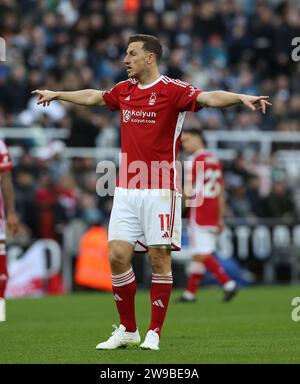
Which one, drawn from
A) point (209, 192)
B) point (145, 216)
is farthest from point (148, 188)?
point (209, 192)

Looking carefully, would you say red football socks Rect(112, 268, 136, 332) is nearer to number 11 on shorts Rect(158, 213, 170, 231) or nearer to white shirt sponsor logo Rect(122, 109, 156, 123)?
number 11 on shorts Rect(158, 213, 170, 231)

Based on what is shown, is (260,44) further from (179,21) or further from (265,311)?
(265,311)

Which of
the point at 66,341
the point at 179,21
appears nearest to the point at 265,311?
the point at 66,341

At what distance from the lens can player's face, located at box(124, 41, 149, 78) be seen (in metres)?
9.21

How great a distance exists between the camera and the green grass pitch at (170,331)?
8.48 meters

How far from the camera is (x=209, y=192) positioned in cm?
1609

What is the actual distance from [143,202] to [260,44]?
16.4 metres

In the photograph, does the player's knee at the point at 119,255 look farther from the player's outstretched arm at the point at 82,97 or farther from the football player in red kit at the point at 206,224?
the football player in red kit at the point at 206,224

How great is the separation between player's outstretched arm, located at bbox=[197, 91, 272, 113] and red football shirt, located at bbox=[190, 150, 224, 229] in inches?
262

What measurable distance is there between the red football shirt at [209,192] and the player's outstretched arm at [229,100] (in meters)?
6.66

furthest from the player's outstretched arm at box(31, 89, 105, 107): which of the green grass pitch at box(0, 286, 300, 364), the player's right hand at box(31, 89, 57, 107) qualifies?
the green grass pitch at box(0, 286, 300, 364)

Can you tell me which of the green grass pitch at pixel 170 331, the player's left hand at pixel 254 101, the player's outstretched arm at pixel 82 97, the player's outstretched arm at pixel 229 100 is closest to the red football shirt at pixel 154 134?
the player's outstretched arm at pixel 229 100

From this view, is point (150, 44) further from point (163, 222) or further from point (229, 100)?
point (163, 222)

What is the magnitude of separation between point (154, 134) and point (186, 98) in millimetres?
397
